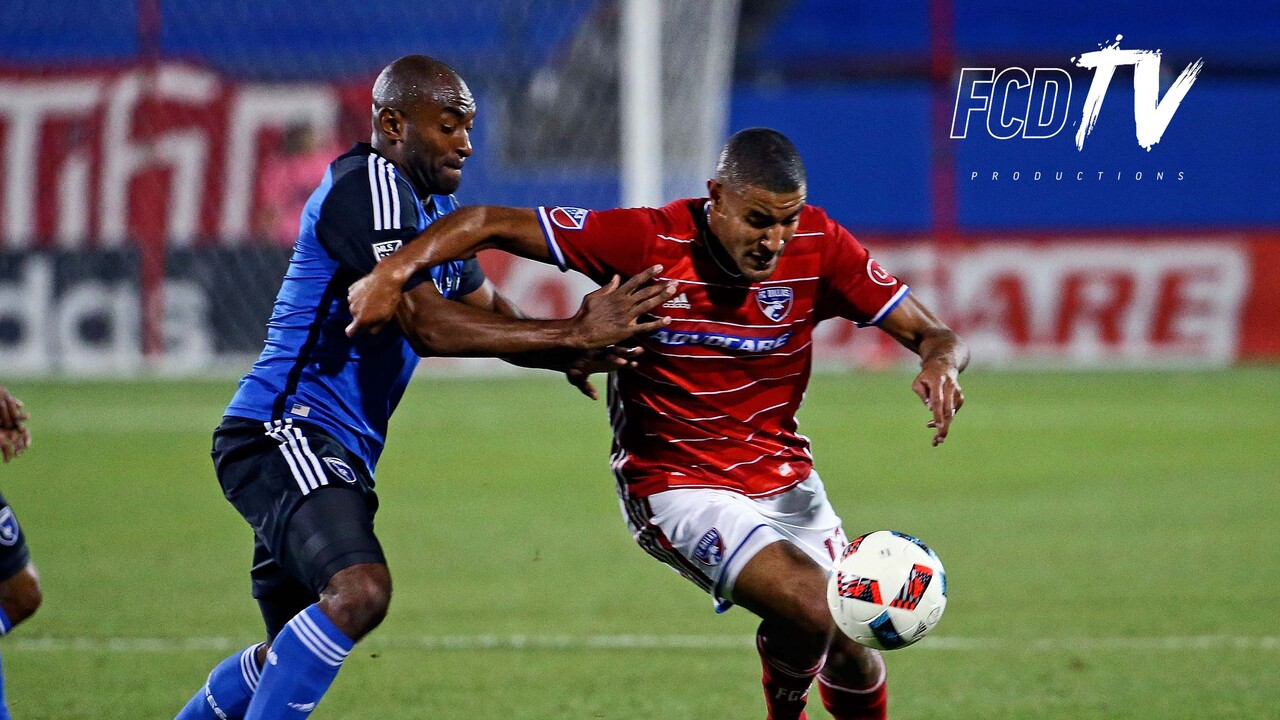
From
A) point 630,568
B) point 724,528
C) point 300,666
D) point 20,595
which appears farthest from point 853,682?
point 630,568

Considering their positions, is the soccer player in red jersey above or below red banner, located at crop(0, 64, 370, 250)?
above

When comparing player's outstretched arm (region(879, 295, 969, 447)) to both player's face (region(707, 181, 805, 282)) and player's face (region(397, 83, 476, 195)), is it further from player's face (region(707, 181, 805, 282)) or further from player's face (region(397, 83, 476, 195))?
player's face (region(397, 83, 476, 195))

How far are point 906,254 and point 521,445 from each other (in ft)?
22.3

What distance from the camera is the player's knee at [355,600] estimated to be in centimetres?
404

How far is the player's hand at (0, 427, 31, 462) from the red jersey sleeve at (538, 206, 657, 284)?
5.33ft

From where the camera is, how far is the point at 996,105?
19.9 meters

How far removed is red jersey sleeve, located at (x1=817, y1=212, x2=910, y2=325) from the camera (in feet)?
16.2

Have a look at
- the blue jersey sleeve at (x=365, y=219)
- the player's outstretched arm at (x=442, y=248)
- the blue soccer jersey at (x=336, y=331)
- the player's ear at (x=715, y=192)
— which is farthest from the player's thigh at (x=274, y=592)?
the player's ear at (x=715, y=192)

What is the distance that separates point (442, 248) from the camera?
14.2 feet

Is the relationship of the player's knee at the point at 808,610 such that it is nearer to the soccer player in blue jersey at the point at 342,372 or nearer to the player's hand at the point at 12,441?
the soccer player in blue jersey at the point at 342,372

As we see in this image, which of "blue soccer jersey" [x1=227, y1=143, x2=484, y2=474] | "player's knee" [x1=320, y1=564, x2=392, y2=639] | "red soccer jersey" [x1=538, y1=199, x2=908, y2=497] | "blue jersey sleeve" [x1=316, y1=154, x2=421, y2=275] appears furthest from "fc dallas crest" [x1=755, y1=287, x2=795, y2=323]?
"player's knee" [x1=320, y1=564, x2=392, y2=639]

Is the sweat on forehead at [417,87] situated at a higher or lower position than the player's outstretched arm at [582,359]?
higher

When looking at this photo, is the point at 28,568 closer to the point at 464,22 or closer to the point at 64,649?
the point at 64,649

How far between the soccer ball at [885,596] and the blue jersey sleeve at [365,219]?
1.54 meters
